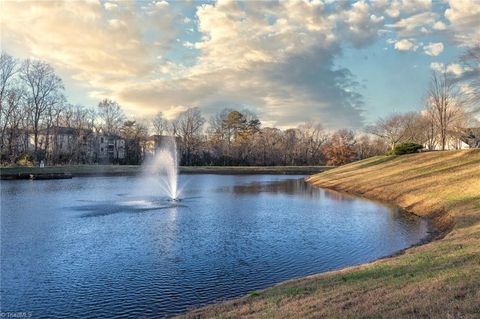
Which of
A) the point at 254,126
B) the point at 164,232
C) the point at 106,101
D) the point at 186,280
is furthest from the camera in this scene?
the point at 254,126

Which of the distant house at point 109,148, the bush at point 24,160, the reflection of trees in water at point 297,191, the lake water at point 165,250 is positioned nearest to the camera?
the lake water at point 165,250

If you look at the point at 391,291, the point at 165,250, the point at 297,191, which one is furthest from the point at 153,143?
the point at 391,291

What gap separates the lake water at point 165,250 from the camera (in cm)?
1167

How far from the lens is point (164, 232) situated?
807 inches

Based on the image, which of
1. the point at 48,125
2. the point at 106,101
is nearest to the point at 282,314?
the point at 48,125

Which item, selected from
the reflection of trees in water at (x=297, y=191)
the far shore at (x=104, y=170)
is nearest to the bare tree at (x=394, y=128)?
the far shore at (x=104, y=170)

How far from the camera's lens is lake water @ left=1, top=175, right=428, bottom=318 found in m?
11.7

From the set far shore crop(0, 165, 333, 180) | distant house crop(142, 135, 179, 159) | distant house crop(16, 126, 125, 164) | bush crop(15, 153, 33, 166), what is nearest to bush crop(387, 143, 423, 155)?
far shore crop(0, 165, 333, 180)

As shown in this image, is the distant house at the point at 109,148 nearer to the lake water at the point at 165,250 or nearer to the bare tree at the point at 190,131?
the bare tree at the point at 190,131

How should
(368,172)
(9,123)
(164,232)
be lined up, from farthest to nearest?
(9,123) → (368,172) → (164,232)

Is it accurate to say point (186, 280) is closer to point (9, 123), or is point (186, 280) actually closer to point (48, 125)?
point (9, 123)

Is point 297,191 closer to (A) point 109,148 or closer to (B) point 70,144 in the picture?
(B) point 70,144

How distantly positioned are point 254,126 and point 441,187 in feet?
330

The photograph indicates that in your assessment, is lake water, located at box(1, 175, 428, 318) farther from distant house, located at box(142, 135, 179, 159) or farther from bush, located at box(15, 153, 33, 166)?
distant house, located at box(142, 135, 179, 159)
